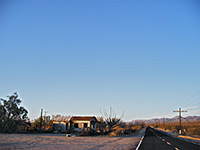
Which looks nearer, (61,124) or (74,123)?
(61,124)

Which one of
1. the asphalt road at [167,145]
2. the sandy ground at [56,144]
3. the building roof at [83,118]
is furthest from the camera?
the building roof at [83,118]

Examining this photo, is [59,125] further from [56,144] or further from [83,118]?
[56,144]

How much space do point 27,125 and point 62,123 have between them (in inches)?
383

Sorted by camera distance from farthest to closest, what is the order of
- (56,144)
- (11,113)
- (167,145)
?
(11,113) < (167,145) < (56,144)

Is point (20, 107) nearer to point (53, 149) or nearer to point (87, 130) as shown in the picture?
point (87, 130)

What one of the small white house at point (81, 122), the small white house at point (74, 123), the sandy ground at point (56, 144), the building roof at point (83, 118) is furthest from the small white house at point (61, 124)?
the sandy ground at point (56, 144)

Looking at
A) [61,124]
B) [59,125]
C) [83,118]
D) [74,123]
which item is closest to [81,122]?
[83,118]

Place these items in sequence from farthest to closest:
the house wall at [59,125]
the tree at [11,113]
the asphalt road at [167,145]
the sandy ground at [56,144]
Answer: the house wall at [59,125] → the tree at [11,113] → the asphalt road at [167,145] → the sandy ground at [56,144]

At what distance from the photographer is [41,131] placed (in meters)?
38.8

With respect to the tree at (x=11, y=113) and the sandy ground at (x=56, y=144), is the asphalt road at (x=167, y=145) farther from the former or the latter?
the tree at (x=11, y=113)

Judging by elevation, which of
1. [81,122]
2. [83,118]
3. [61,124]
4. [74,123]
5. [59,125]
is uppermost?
[83,118]

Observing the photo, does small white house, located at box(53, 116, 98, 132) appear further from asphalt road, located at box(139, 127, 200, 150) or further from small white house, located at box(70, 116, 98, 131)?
asphalt road, located at box(139, 127, 200, 150)

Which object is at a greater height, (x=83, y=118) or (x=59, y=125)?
(x=83, y=118)

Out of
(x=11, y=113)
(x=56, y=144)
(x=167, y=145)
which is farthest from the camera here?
(x=11, y=113)
